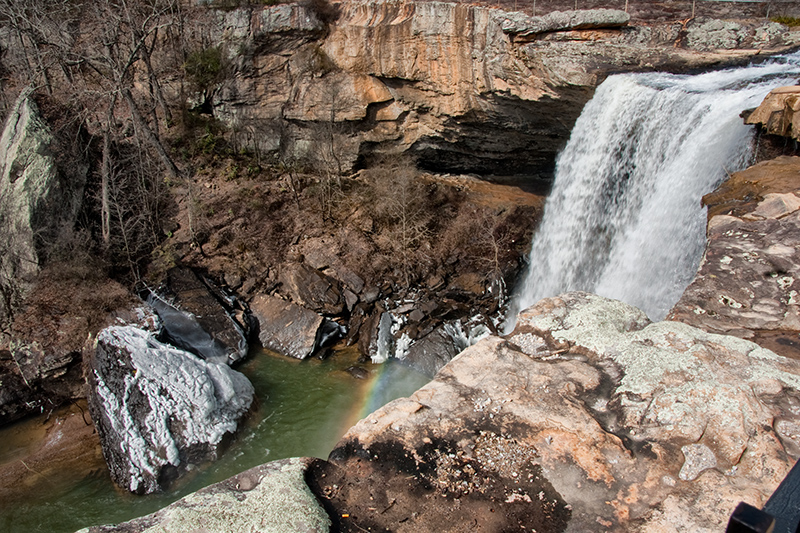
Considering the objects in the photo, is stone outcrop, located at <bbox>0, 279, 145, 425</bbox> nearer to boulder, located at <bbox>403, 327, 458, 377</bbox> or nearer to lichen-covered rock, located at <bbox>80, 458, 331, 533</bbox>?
boulder, located at <bbox>403, 327, 458, 377</bbox>

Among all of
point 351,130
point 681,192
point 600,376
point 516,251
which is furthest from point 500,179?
point 600,376

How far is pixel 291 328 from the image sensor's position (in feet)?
46.4

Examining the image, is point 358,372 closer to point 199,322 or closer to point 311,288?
point 311,288

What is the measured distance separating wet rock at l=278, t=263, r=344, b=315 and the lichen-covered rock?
33.8 ft

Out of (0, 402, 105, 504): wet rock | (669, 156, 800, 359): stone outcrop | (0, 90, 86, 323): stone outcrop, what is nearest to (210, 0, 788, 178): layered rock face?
(669, 156, 800, 359): stone outcrop

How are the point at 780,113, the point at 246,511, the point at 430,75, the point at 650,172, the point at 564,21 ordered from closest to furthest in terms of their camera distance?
the point at 246,511 → the point at 780,113 → the point at 650,172 → the point at 564,21 → the point at 430,75

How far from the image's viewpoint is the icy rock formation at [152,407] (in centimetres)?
1002

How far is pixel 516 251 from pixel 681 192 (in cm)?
643

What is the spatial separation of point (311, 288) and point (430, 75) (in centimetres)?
661

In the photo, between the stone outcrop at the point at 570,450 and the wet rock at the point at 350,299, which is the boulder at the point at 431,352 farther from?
the stone outcrop at the point at 570,450

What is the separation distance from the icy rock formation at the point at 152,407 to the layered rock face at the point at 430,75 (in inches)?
336

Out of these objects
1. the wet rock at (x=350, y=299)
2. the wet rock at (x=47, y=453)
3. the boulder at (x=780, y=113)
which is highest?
the boulder at (x=780, y=113)

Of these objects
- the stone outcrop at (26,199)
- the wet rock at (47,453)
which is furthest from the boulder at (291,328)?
the stone outcrop at (26,199)

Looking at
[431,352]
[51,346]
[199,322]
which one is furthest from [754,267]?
[51,346]
